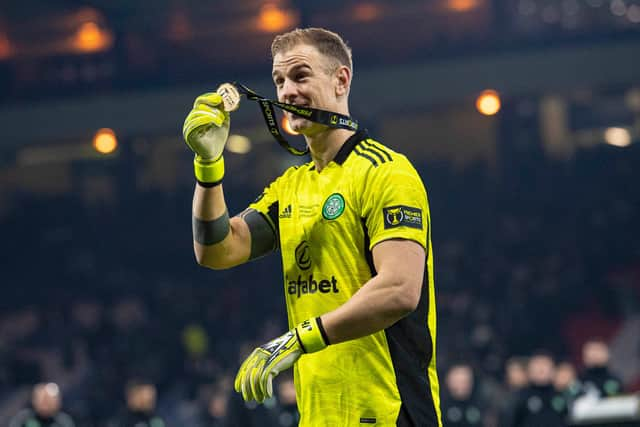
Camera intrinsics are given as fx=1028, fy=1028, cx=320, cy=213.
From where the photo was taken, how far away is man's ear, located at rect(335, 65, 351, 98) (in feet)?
11.8

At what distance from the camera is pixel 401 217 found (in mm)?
3178

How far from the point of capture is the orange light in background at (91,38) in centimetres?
2228

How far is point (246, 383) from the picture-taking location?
3041 mm

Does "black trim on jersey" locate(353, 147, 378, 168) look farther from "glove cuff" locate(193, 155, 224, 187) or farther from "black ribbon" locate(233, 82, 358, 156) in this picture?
"glove cuff" locate(193, 155, 224, 187)

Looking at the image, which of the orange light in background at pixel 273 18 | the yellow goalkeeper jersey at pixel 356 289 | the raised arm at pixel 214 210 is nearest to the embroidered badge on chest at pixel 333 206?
the yellow goalkeeper jersey at pixel 356 289

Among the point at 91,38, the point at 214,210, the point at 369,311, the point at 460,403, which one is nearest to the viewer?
the point at 369,311

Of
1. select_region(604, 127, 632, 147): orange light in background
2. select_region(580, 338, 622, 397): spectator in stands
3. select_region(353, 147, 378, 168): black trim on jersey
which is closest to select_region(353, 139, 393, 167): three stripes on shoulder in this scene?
select_region(353, 147, 378, 168): black trim on jersey

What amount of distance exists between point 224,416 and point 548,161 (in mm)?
11521

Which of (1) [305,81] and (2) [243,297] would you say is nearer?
(1) [305,81]

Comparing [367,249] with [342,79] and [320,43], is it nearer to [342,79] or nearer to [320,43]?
[342,79]

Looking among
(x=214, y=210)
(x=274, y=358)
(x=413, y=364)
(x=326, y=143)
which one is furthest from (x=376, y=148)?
(x=274, y=358)

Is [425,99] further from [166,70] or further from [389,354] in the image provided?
[389,354]

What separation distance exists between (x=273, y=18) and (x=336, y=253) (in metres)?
19.4

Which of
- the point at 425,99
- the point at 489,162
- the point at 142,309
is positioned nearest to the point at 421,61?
the point at 425,99
